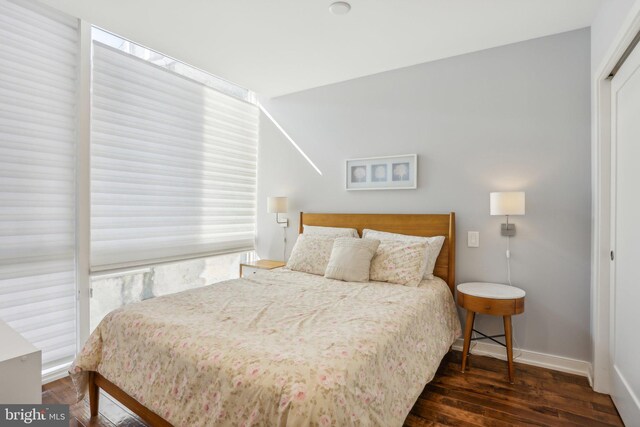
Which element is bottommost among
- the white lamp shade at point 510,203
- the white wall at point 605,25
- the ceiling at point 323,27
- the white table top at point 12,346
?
the white table top at point 12,346

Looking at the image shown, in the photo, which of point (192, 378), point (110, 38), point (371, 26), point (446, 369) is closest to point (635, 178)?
point (446, 369)

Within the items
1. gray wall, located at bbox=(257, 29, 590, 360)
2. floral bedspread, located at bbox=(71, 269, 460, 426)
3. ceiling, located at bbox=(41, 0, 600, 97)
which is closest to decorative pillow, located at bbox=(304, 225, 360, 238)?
gray wall, located at bbox=(257, 29, 590, 360)

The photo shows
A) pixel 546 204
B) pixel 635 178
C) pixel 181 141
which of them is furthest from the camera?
pixel 181 141

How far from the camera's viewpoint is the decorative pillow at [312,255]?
2988 millimetres

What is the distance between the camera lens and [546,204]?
261cm

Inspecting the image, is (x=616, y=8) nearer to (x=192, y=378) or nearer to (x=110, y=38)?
(x=192, y=378)

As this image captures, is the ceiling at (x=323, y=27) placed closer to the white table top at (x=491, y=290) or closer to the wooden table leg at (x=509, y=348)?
the white table top at (x=491, y=290)

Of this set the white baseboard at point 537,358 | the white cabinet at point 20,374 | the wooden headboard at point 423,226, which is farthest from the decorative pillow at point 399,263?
the white cabinet at point 20,374

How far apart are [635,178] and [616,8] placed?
3.23ft

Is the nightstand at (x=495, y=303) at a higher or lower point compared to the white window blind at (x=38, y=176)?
lower

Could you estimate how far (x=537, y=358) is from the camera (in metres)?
2.64

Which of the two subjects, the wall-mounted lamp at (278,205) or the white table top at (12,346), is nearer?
the white table top at (12,346)

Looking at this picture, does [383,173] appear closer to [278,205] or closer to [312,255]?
[312,255]

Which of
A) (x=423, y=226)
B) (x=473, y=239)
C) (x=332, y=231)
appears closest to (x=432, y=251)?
(x=423, y=226)
